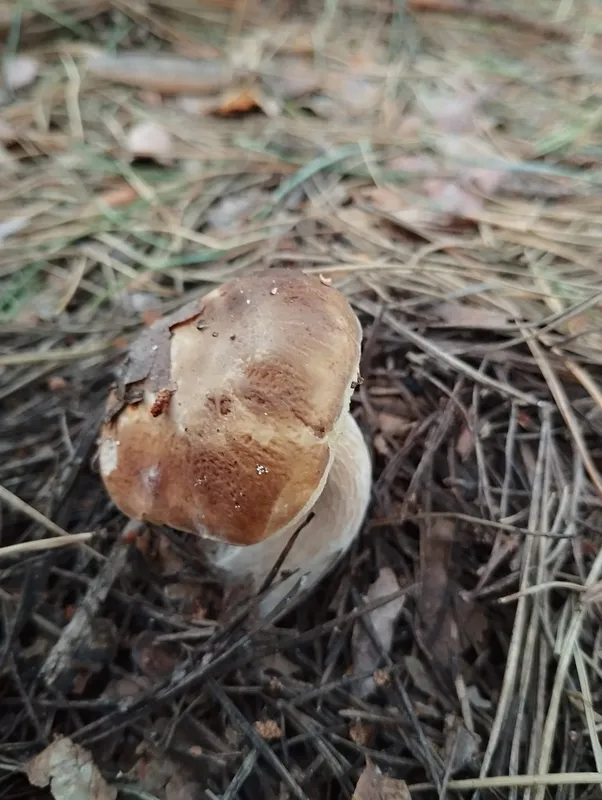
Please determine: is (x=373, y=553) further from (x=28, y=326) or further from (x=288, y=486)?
(x=28, y=326)

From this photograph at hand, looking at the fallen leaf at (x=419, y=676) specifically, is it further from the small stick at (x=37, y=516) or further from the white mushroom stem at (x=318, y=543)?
the small stick at (x=37, y=516)

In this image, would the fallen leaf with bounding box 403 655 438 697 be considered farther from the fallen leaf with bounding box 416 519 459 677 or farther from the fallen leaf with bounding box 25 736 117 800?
the fallen leaf with bounding box 25 736 117 800

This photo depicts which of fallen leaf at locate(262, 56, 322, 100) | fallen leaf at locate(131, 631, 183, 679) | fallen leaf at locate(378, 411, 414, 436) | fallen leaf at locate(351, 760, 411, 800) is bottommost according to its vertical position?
fallen leaf at locate(131, 631, 183, 679)

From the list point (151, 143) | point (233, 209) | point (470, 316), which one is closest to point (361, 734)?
point (470, 316)

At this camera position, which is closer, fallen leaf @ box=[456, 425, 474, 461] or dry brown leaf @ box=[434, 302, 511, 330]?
fallen leaf @ box=[456, 425, 474, 461]

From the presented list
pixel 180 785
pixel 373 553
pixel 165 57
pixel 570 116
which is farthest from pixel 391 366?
pixel 165 57

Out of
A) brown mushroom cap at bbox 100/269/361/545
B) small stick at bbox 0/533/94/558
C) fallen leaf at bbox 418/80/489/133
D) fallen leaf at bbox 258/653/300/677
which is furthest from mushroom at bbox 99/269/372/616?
fallen leaf at bbox 418/80/489/133

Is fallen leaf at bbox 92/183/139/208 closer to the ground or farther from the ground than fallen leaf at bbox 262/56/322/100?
closer to the ground
